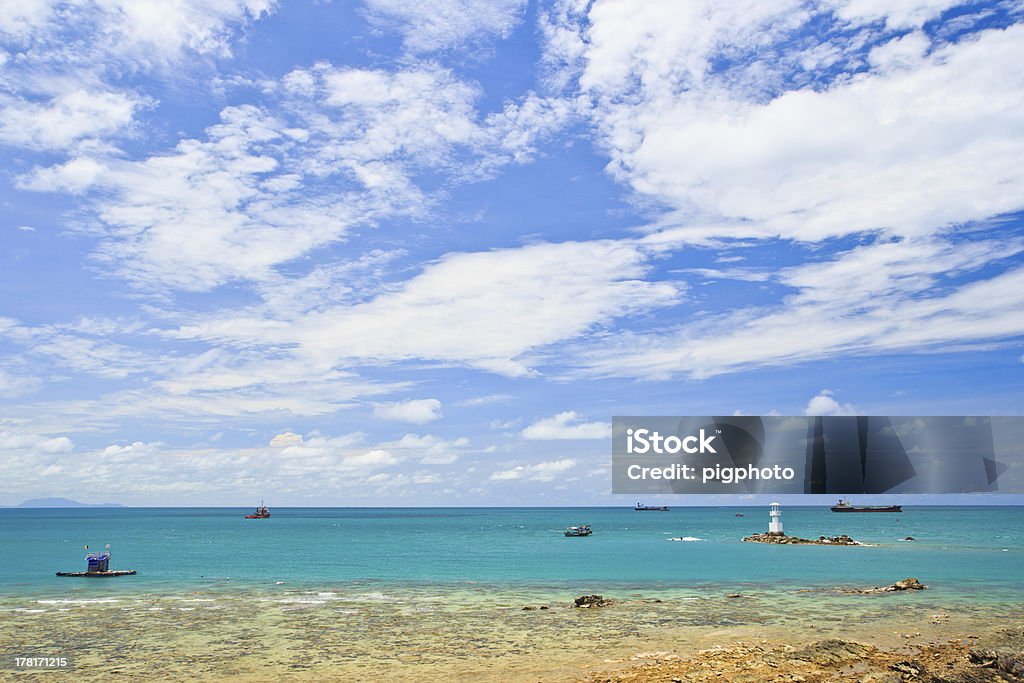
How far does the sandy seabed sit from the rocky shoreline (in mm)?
77

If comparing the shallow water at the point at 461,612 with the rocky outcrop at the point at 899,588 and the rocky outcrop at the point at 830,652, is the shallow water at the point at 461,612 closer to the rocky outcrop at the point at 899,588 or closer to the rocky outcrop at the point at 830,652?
the rocky outcrop at the point at 899,588

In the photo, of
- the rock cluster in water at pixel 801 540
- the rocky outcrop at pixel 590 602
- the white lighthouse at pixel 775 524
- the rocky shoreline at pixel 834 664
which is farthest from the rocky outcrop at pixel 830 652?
the white lighthouse at pixel 775 524

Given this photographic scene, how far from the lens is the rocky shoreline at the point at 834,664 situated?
19.7 metres

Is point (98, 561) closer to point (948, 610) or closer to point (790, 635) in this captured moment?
point (790, 635)

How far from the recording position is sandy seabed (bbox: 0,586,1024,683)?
22406 mm

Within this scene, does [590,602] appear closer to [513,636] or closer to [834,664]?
[513,636]

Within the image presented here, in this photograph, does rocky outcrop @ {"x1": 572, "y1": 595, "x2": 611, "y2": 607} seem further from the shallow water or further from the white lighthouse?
the white lighthouse

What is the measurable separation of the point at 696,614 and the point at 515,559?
3652 centimetres

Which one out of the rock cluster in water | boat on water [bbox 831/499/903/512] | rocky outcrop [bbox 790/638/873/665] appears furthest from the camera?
boat on water [bbox 831/499/903/512]

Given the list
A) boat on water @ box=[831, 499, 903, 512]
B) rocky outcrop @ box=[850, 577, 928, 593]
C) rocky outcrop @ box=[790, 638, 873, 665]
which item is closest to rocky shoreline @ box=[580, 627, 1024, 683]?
rocky outcrop @ box=[790, 638, 873, 665]

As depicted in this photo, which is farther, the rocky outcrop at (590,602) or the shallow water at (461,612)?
the rocky outcrop at (590,602)

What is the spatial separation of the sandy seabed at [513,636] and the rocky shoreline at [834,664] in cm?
8

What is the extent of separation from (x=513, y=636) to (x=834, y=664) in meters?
11.4

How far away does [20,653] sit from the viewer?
25875 millimetres
